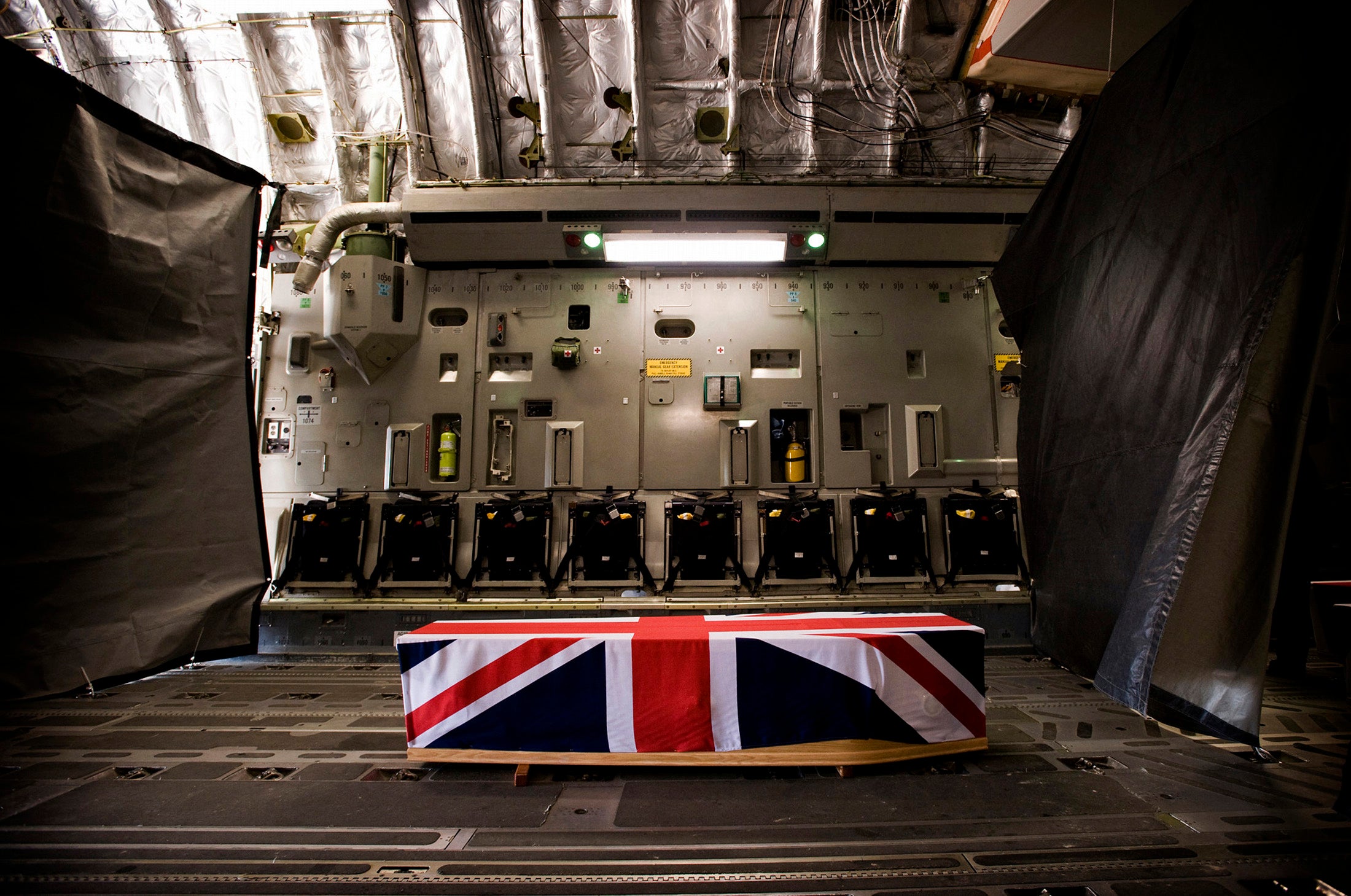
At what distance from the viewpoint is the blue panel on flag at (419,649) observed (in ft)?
8.05

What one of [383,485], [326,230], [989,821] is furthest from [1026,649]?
[326,230]

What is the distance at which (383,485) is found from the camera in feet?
16.9

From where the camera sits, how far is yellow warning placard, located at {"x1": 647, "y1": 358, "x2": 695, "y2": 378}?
526 centimetres

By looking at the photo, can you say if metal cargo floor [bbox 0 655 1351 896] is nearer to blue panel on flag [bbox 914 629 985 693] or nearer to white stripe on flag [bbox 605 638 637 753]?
white stripe on flag [bbox 605 638 637 753]

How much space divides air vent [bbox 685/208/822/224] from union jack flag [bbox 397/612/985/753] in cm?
378

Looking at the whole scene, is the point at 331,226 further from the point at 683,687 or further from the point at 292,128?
the point at 683,687

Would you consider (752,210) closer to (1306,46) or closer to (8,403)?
(1306,46)

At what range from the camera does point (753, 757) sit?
2336mm

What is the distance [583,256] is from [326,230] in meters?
2.29

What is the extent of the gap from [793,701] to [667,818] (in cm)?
67

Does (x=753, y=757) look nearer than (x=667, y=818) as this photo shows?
No

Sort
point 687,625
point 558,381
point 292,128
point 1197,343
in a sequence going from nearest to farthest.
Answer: point 1197,343 → point 687,625 → point 558,381 → point 292,128

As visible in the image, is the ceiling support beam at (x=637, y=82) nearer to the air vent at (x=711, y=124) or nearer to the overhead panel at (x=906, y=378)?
the air vent at (x=711, y=124)

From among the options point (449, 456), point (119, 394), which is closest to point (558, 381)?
point (449, 456)
